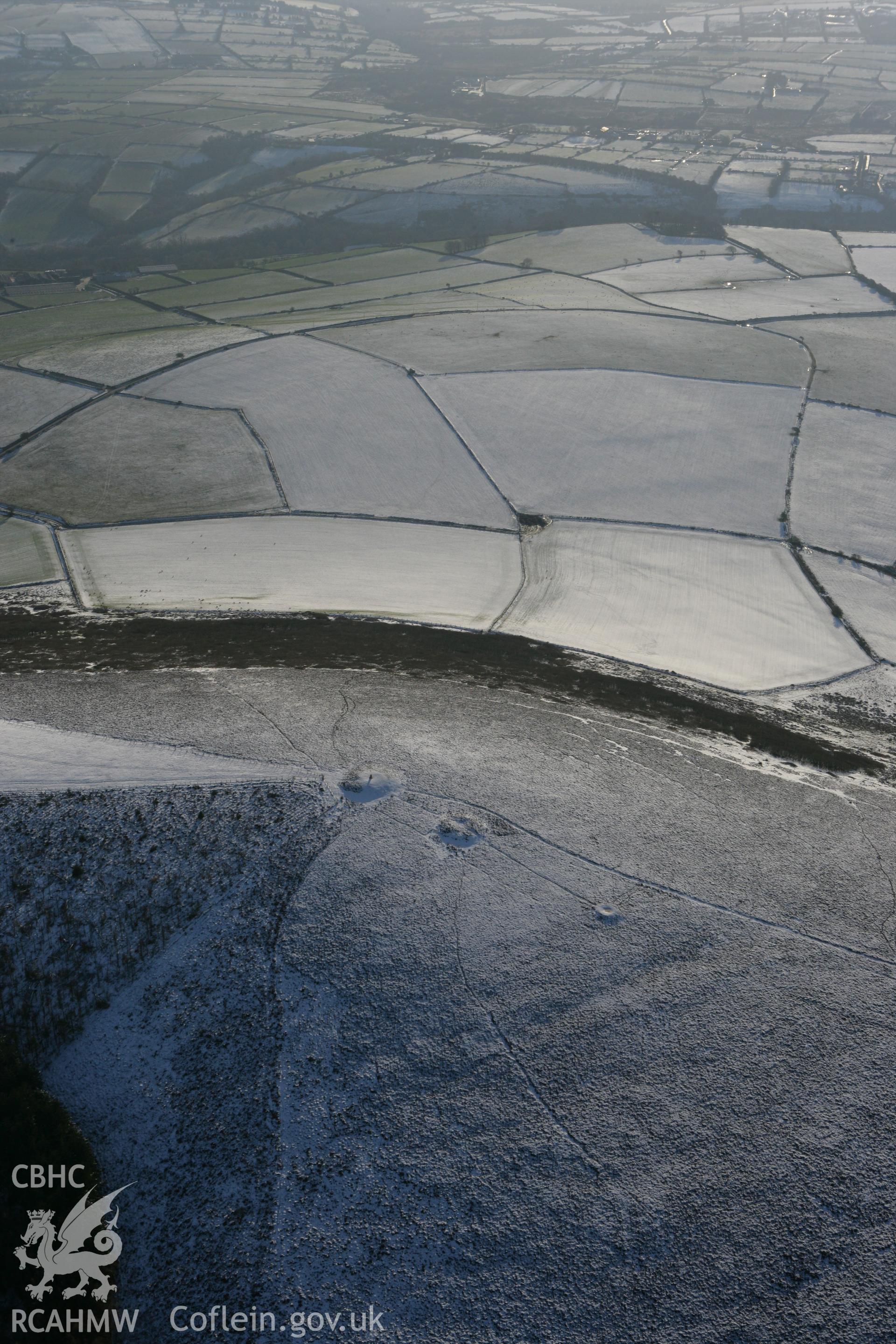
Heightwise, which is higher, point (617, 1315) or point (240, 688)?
point (240, 688)

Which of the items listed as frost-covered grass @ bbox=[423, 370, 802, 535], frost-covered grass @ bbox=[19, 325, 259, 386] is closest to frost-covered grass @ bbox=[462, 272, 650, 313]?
frost-covered grass @ bbox=[423, 370, 802, 535]

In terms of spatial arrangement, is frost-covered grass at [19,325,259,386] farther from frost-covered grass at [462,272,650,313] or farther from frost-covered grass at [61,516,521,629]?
frost-covered grass at [462,272,650,313]

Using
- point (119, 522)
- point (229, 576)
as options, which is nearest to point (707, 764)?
point (229, 576)

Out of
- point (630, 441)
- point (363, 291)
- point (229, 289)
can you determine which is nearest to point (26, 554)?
point (630, 441)

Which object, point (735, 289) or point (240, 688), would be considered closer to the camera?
point (240, 688)

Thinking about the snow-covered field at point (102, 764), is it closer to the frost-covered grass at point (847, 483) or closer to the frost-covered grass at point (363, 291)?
the frost-covered grass at point (847, 483)

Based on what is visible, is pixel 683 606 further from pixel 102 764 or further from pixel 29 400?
pixel 29 400

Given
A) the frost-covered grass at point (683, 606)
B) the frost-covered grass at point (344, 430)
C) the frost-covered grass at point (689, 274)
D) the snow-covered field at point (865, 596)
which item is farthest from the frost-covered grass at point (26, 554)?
the frost-covered grass at point (689, 274)

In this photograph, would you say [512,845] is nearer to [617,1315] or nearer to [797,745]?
[617,1315]
